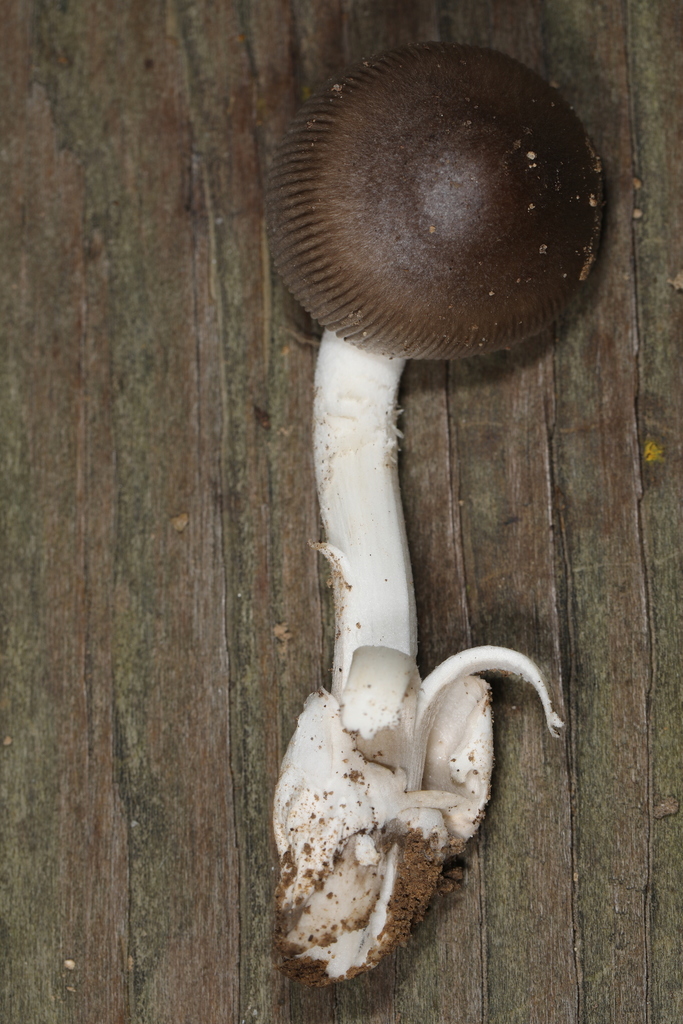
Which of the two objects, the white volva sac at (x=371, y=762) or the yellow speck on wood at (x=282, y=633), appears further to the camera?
the yellow speck on wood at (x=282, y=633)

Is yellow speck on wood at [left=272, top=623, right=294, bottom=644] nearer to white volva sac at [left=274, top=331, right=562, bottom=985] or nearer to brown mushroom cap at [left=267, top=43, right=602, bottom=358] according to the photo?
white volva sac at [left=274, top=331, right=562, bottom=985]

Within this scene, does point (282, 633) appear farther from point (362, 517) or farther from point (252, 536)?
point (362, 517)

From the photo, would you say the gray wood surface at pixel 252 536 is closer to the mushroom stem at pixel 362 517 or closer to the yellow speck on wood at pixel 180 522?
the yellow speck on wood at pixel 180 522

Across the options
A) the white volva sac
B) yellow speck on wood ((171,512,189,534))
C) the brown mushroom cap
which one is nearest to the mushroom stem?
the white volva sac

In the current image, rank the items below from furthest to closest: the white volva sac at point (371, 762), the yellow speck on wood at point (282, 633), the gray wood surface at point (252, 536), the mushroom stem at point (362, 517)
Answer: the yellow speck on wood at point (282, 633)
the gray wood surface at point (252, 536)
the mushroom stem at point (362, 517)
the white volva sac at point (371, 762)

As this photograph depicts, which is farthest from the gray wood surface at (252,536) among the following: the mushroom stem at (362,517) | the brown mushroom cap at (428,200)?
the brown mushroom cap at (428,200)

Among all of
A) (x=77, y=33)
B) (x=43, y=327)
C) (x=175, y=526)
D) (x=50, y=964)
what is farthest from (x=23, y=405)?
(x=50, y=964)

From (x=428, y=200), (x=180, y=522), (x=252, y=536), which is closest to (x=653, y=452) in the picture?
(x=428, y=200)
